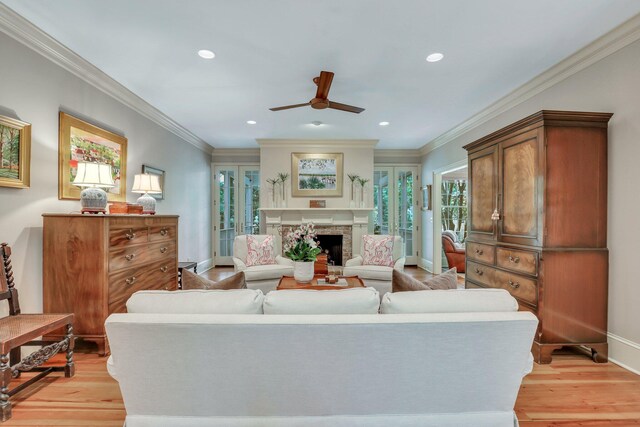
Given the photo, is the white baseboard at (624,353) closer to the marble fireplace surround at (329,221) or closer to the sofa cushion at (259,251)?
the sofa cushion at (259,251)

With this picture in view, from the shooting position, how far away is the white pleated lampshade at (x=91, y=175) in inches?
107

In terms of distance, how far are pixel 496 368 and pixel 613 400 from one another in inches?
51.5

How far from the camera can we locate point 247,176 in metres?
7.09

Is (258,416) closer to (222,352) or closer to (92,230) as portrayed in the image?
(222,352)

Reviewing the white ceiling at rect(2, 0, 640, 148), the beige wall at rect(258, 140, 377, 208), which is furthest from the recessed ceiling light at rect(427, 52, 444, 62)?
the beige wall at rect(258, 140, 377, 208)

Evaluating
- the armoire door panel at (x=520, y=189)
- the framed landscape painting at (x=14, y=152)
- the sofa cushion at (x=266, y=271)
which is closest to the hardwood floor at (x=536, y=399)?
the armoire door panel at (x=520, y=189)

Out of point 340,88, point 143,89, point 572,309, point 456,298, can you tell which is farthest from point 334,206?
point 456,298

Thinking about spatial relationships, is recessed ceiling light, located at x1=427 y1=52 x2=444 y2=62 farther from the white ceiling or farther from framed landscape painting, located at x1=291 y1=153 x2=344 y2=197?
framed landscape painting, located at x1=291 y1=153 x2=344 y2=197

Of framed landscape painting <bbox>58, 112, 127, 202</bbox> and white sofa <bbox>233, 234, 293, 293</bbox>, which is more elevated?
framed landscape painting <bbox>58, 112, 127, 202</bbox>

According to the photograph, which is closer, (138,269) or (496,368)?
(496,368)

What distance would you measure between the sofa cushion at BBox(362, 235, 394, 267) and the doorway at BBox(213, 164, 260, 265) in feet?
10.3

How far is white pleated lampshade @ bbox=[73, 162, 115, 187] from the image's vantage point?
272 cm

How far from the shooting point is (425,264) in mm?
6758

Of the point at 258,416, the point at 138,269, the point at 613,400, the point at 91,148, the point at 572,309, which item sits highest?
the point at 91,148
